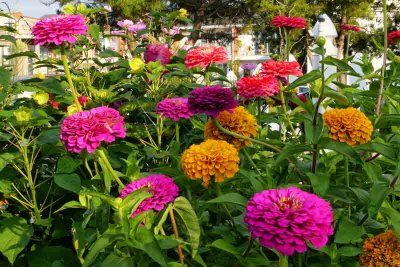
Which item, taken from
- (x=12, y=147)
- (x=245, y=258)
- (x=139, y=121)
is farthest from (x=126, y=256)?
(x=139, y=121)

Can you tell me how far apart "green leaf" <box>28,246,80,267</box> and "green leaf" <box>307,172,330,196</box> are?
0.68 metres

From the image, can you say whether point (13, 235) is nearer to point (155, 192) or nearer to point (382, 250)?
point (155, 192)

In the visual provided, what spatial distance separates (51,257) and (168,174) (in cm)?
40

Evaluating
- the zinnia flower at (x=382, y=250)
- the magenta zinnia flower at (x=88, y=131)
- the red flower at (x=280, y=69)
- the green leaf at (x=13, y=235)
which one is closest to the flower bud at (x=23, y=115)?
the green leaf at (x=13, y=235)

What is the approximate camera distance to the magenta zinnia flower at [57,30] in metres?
1.38

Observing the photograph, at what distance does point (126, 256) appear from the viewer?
1.00m

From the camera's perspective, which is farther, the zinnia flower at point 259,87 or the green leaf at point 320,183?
the zinnia flower at point 259,87

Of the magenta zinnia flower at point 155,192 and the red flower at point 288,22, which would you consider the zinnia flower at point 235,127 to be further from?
the red flower at point 288,22

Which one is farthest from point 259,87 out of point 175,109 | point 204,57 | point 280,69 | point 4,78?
point 4,78

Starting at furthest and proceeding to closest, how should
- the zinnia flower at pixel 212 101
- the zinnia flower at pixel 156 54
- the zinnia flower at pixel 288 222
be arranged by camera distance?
the zinnia flower at pixel 156 54 → the zinnia flower at pixel 212 101 → the zinnia flower at pixel 288 222

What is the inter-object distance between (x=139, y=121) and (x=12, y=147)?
512mm

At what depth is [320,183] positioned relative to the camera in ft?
3.66

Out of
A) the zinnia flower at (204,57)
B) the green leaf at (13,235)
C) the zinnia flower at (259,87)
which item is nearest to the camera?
the green leaf at (13,235)

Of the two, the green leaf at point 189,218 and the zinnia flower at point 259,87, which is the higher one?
the zinnia flower at point 259,87
